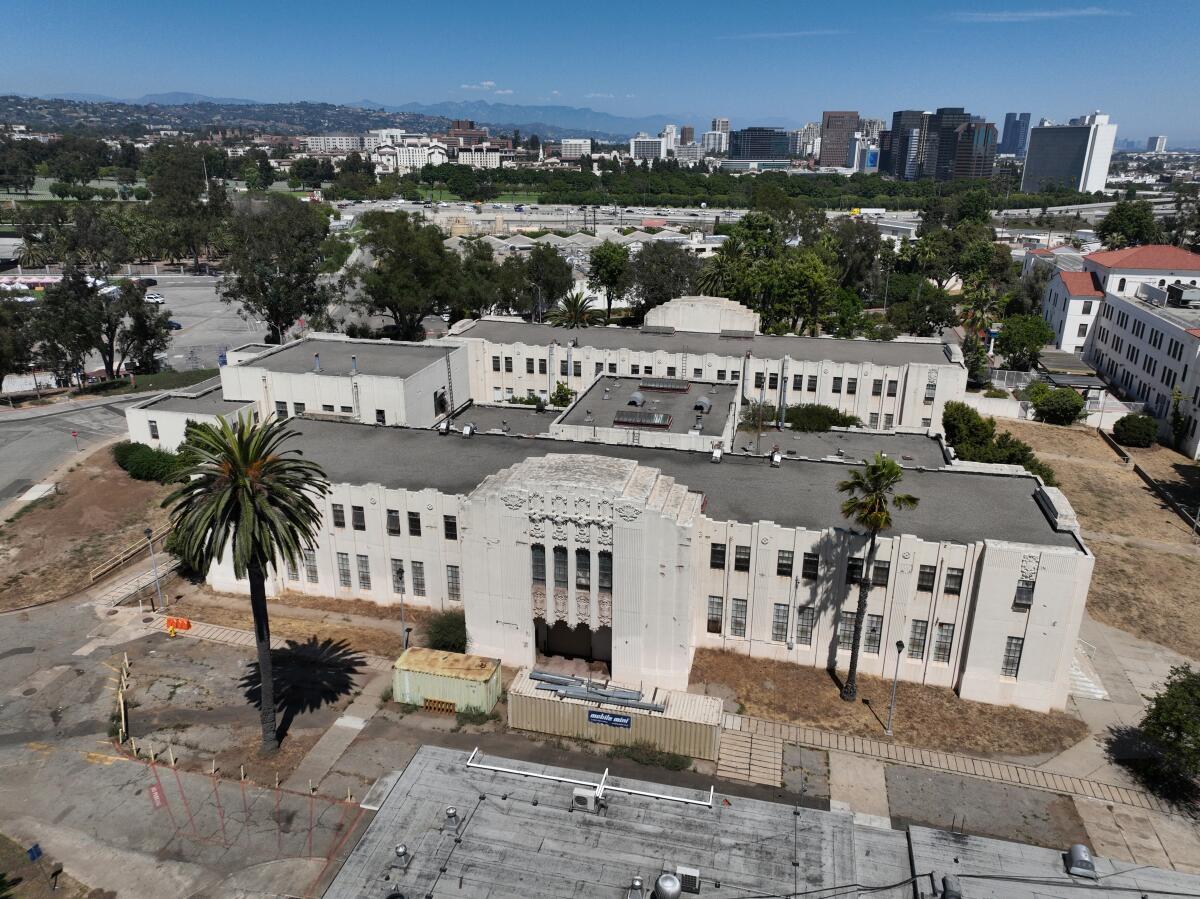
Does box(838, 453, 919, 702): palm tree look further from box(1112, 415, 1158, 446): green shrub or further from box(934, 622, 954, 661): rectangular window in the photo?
box(1112, 415, 1158, 446): green shrub

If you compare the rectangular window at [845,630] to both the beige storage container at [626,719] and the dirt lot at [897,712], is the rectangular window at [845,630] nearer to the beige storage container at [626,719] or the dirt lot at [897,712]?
the dirt lot at [897,712]

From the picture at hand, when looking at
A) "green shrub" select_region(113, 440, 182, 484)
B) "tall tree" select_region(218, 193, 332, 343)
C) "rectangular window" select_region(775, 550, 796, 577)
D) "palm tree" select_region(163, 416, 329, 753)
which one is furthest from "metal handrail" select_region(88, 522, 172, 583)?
"rectangular window" select_region(775, 550, 796, 577)

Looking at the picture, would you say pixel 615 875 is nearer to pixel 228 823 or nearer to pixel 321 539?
pixel 228 823

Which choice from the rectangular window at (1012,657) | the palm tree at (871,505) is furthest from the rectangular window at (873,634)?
the rectangular window at (1012,657)

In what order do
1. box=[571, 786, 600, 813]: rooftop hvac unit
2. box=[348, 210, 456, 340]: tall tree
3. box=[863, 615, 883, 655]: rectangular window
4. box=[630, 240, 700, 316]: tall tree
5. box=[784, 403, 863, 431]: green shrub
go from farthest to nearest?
box=[630, 240, 700, 316]: tall tree → box=[348, 210, 456, 340]: tall tree → box=[784, 403, 863, 431]: green shrub → box=[863, 615, 883, 655]: rectangular window → box=[571, 786, 600, 813]: rooftop hvac unit

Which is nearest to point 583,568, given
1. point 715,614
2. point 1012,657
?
point 715,614

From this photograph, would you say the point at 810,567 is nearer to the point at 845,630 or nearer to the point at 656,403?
the point at 845,630
